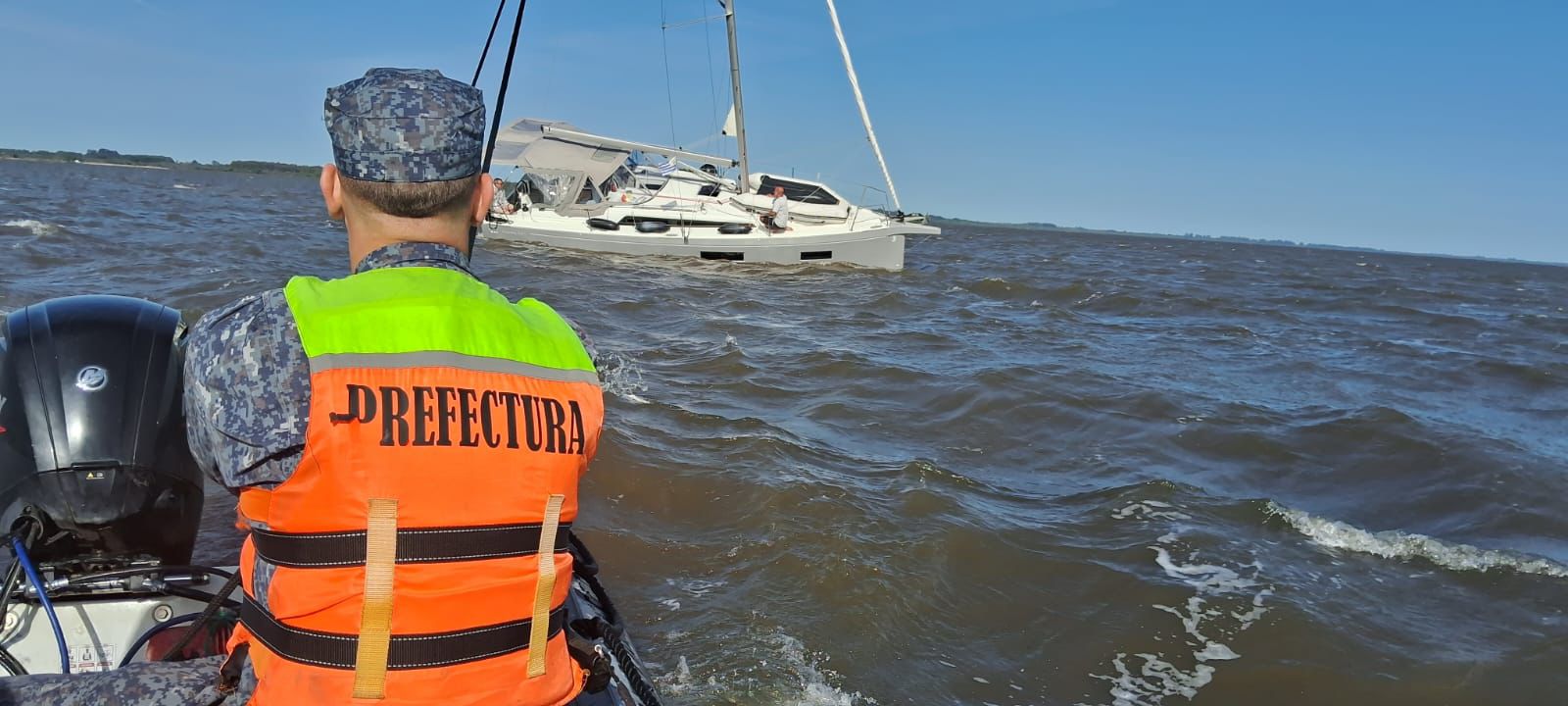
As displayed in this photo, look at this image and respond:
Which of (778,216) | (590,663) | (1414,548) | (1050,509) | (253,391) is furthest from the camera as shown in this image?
(778,216)

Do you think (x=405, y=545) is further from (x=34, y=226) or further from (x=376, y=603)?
(x=34, y=226)

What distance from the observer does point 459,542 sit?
150 centimetres

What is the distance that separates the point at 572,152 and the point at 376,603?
23059 mm

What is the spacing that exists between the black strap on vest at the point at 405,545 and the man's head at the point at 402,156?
1.59ft

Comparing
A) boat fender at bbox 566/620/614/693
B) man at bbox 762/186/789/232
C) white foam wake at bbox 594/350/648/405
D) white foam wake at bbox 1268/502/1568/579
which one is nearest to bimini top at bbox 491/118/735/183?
man at bbox 762/186/789/232

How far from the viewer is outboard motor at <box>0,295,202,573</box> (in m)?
2.60

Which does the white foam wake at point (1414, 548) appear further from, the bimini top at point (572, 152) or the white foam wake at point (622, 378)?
the bimini top at point (572, 152)

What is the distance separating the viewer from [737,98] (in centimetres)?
2358

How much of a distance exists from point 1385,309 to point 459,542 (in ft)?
80.7

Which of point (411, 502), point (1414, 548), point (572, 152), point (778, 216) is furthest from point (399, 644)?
point (572, 152)

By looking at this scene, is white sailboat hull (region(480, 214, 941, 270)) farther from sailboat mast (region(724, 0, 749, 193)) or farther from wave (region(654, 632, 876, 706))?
wave (region(654, 632, 876, 706))

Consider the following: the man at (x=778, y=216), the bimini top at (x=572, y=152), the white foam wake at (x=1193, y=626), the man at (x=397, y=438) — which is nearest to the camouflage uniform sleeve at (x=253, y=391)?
the man at (x=397, y=438)

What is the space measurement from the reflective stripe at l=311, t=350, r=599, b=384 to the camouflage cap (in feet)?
1.03

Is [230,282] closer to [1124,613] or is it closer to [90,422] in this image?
[90,422]
